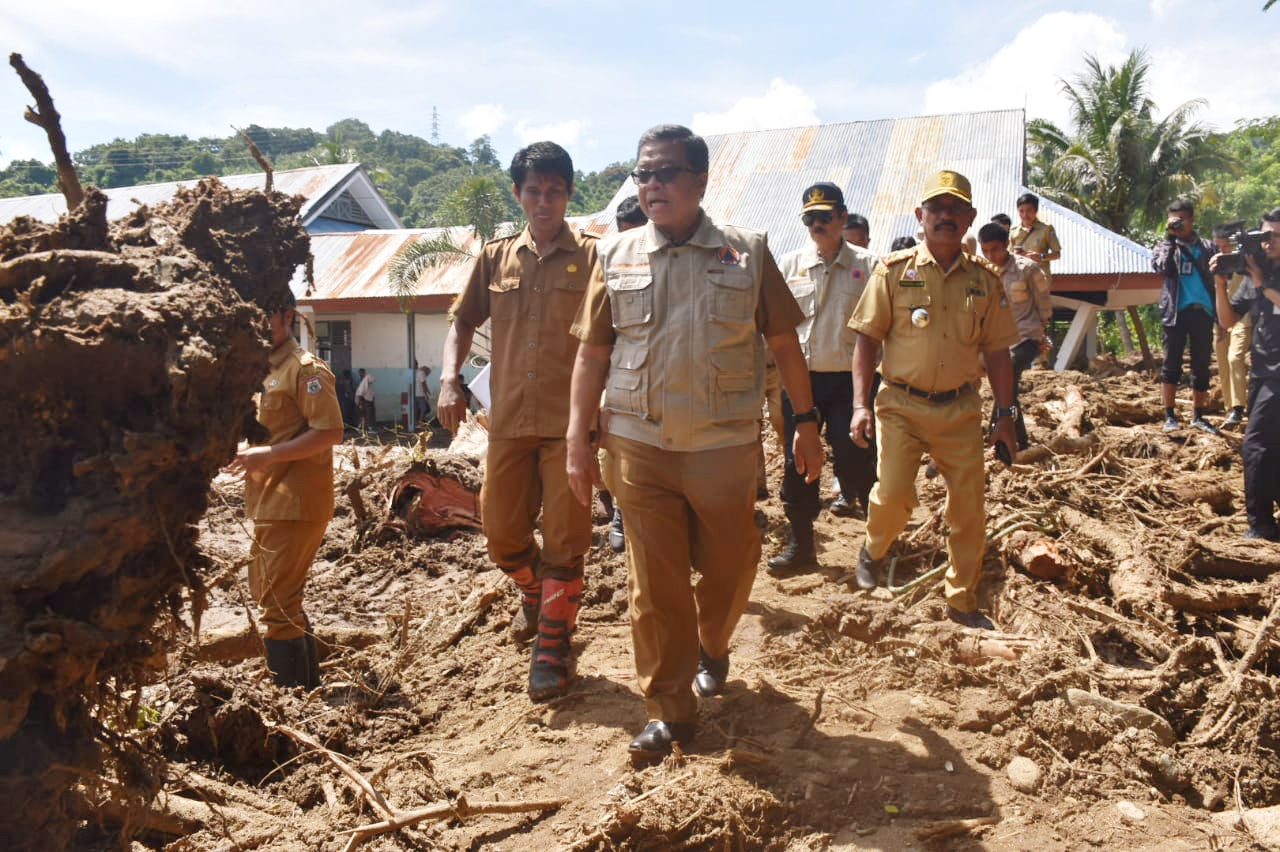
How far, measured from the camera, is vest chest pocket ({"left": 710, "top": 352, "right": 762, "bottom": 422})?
3.36 metres

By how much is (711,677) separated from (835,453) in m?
2.66

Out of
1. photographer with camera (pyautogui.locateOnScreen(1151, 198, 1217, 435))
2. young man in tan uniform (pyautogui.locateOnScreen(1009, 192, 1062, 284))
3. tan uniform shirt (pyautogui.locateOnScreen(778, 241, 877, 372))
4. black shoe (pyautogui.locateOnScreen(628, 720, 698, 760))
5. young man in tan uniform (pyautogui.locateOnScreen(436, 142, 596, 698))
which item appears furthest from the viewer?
young man in tan uniform (pyautogui.locateOnScreen(1009, 192, 1062, 284))

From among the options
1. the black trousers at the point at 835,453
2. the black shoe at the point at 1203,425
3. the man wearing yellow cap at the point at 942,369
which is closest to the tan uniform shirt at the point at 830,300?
the black trousers at the point at 835,453

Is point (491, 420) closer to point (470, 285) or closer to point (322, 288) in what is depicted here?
point (470, 285)

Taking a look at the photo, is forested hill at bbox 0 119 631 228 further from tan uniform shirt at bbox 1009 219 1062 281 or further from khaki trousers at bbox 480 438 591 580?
khaki trousers at bbox 480 438 591 580

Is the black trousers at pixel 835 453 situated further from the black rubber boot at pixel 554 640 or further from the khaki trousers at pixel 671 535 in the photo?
the khaki trousers at pixel 671 535

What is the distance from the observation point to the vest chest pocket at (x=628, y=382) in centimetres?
339

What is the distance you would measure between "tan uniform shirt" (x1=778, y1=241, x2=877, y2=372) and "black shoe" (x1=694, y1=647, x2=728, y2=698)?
248 cm

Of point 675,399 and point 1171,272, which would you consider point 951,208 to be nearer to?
point 675,399

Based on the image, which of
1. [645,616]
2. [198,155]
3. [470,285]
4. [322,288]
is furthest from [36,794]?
[198,155]

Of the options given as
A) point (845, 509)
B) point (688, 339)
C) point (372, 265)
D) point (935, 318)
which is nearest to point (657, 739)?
point (688, 339)

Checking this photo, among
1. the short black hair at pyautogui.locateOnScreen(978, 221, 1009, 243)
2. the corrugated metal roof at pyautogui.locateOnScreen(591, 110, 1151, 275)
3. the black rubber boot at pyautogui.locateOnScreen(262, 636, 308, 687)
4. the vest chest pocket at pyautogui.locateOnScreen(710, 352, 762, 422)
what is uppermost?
the corrugated metal roof at pyautogui.locateOnScreen(591, 110, 1151, 275)

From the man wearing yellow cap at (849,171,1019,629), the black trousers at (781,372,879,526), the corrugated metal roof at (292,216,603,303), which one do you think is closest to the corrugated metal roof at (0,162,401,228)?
the corrugated metal roof at (292,216,603,303)

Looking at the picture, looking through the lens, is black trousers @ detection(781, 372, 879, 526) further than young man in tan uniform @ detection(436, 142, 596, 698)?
Yes
